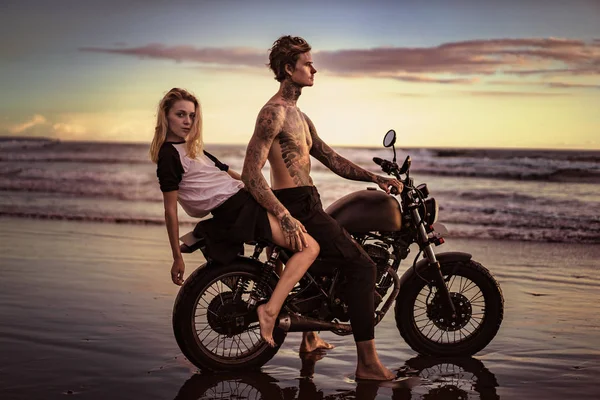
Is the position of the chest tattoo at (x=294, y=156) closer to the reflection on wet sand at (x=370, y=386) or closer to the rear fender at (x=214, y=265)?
the rear fender at (x=214, y=265)

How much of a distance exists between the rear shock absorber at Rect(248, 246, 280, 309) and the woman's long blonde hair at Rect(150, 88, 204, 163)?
822 mm

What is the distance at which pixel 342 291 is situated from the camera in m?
5.63

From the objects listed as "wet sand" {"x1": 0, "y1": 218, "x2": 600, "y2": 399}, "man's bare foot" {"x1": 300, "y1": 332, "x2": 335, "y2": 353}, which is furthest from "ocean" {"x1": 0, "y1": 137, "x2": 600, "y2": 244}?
"man's bare foot" {"x1": 300, "y1": 332, "x2": 335, "y2": 353}

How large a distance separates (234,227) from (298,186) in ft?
1.69

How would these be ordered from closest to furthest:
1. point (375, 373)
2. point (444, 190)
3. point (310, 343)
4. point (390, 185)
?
1. point (375, 373)
2. point (390, 185)
3. point (310, 343)
4. point (444, 190)

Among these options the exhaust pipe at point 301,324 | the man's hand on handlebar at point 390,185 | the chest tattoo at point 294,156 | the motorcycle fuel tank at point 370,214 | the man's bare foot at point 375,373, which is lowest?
the man's bare foot at point 375,373

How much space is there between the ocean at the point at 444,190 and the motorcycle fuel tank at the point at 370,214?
28.1ft

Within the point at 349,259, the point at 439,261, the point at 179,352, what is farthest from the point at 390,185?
the point at 179,352

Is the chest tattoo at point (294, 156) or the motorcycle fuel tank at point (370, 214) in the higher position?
the chest tattoo at point (294, 156)

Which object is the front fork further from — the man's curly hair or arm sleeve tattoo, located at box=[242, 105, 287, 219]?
the man's curly hair

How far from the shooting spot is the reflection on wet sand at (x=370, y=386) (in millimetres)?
5051

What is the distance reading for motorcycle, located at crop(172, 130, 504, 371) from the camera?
18.1 feet

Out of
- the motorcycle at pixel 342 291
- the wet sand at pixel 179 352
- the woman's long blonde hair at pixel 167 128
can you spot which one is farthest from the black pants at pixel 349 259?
the woman's long blonde hair at pixel 167 128

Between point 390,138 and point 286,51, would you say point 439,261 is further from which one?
point 286,51
